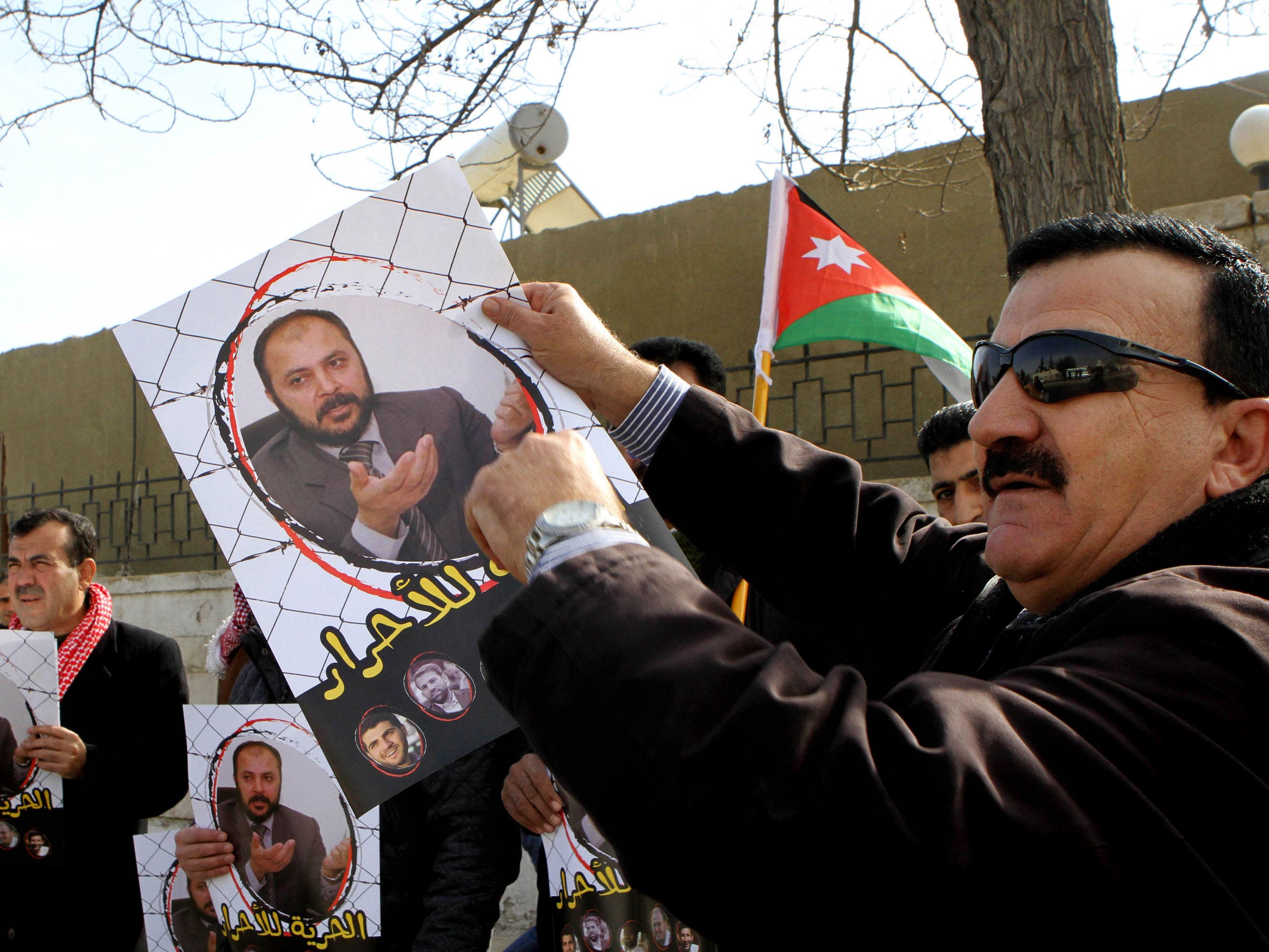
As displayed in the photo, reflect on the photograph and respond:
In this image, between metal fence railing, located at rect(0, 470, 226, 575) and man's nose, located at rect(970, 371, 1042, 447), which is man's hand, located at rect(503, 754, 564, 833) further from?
metal fence railing, located at rect(0, 470, 226, 575)

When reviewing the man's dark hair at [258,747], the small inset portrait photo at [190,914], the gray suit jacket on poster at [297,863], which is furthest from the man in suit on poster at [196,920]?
the man's dark hair at [258,747]

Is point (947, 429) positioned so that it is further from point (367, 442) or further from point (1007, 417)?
point (367, 442)

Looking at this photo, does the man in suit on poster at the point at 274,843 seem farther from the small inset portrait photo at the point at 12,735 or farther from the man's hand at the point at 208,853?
the small inset portrait photo at the point at 12,735

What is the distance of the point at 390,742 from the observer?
1.34 meters

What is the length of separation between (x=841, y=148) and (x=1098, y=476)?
4781 mm

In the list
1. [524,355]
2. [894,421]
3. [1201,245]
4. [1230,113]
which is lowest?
[1201,245]

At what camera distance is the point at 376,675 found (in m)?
1.37

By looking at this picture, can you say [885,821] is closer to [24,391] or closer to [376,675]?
[376,675]

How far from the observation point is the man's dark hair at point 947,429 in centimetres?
316

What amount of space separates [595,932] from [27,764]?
1771 millimetres

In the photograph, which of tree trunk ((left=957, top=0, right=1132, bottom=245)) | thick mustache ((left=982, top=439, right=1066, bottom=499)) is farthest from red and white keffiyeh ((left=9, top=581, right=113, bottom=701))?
tree trunk ((left=957, top=0, right=1132, bottom=245))

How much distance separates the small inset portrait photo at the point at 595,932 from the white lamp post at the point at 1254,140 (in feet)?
16.2

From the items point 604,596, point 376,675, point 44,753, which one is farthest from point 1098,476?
point 44,753

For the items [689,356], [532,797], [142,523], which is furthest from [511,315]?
[142,523]
